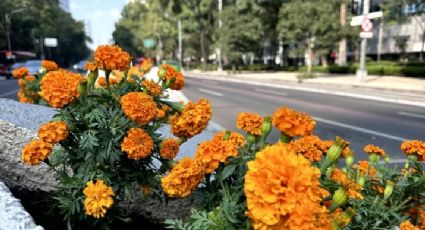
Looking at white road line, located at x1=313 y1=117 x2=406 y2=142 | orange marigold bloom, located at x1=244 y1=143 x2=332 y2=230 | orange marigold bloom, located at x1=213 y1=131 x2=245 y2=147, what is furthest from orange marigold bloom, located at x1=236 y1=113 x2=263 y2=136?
white road line, located at x1=313 y1=117 x2=406 y2=142

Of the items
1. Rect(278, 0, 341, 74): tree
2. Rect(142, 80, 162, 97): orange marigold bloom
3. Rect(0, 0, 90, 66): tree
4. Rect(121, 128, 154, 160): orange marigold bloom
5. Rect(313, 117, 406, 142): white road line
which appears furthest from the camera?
Rect(0, 0, 90, 66): tree

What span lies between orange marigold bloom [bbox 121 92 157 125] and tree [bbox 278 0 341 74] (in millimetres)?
28818

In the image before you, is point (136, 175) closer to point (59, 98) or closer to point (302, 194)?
point (59, 98)

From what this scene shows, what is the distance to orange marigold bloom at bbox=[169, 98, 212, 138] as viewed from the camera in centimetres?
224

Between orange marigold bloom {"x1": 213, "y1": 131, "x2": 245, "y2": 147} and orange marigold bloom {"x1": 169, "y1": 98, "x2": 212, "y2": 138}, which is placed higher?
→ orange marigold bloom {"x1": 169, "y1": 98, "x2": 212, "y2": 138}

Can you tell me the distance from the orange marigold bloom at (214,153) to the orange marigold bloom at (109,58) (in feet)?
3.25

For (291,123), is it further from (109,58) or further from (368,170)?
(109,58)

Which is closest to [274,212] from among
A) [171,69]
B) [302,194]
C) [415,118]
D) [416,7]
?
[302,194]

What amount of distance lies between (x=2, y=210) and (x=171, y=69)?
4.76 feet

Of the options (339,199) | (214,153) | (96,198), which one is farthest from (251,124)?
(96,198)

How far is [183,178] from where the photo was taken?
1962mm

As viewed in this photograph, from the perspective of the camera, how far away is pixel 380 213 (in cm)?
220

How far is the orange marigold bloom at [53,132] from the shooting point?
224 cm

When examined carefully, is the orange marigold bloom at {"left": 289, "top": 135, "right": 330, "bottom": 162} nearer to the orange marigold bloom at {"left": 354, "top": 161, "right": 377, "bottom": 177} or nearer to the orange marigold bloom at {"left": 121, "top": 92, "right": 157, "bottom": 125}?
the orange marigold bloom at {"left": 354, "top": 161, "right": 377, "bottom": 177}
